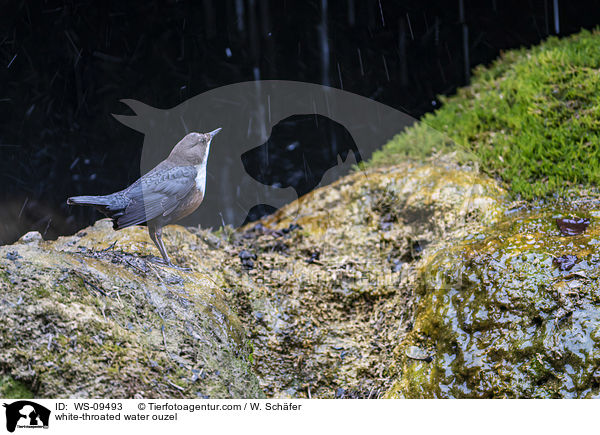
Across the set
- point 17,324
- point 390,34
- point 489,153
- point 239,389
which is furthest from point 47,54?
point 489,153

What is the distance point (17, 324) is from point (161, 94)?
143 cm

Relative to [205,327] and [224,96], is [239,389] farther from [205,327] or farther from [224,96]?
[224,96]

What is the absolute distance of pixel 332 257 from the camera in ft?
8.09

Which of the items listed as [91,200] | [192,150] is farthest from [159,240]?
[192,150]

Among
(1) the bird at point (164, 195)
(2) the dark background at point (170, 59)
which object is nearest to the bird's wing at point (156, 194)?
(1) the bird at point (164, 195)

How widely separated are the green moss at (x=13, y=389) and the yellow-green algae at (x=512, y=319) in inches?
53.6

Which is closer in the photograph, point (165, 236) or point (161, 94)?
point (165, 236)

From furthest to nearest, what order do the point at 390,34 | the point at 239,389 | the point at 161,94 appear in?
1. the point at 390,34
2. the point at 161,94
3. the point at 239,389

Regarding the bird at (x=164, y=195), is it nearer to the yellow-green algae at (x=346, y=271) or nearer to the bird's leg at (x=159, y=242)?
the bird's leg at (x=159, y=242)

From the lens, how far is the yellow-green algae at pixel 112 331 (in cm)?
152

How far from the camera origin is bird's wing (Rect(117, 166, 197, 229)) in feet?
6.45

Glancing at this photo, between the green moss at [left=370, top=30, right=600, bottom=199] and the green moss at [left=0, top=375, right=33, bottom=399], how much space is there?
2297 mm

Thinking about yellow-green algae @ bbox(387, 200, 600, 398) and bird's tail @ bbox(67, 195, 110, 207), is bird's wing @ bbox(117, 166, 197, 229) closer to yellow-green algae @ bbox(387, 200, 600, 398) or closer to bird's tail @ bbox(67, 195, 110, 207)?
bird's tail @ bbox(67, 195, 110, 207)

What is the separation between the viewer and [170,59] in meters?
2.75
